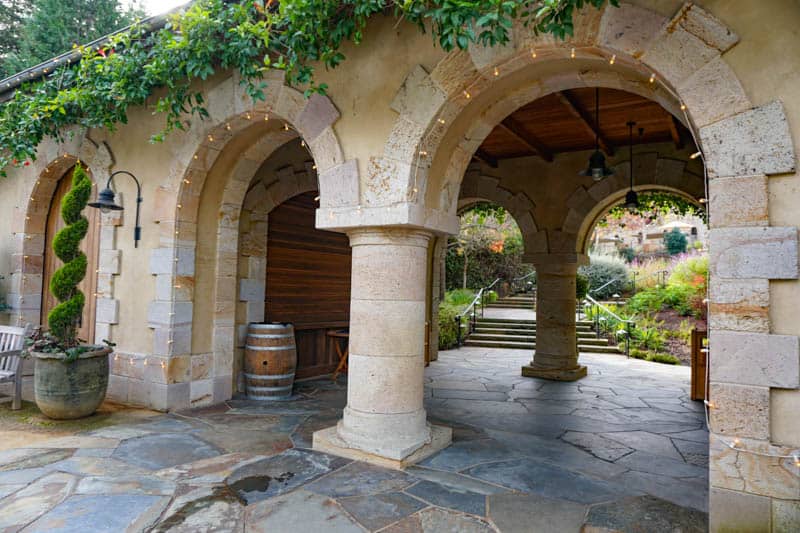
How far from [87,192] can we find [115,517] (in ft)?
9.89

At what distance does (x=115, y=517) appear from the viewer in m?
2.39

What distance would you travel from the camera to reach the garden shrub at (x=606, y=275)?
15.2 meters

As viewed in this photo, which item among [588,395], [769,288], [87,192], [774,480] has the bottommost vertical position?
[588,395]

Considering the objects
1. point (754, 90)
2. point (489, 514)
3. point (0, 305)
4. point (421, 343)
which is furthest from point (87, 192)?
point (754, 90)

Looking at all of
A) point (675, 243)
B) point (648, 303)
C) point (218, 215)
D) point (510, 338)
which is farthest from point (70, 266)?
point (675, 243)

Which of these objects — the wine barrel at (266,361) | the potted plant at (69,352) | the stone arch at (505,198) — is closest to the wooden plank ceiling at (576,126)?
the stone arch at (505,198)

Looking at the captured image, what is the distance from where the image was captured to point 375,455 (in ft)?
10.5

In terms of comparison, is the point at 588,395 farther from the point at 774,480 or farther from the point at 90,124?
the point at 90,124

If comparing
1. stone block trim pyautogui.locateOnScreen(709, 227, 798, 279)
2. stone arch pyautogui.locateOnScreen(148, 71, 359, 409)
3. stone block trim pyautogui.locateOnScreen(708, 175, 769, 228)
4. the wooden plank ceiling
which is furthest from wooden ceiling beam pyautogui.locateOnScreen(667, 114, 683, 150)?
stone arch pyautogui.locateOnScreen(148, 71, 359, 409)

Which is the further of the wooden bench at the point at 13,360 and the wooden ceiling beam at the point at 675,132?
the wooden ceiling beam at the point at 675,132

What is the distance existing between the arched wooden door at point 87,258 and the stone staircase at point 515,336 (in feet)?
24.1

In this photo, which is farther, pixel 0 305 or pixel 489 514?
pixel 0 305

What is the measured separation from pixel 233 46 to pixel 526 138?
12.5 ft

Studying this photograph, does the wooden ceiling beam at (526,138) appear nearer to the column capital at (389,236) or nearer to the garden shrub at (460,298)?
the column capital at (389,236)
